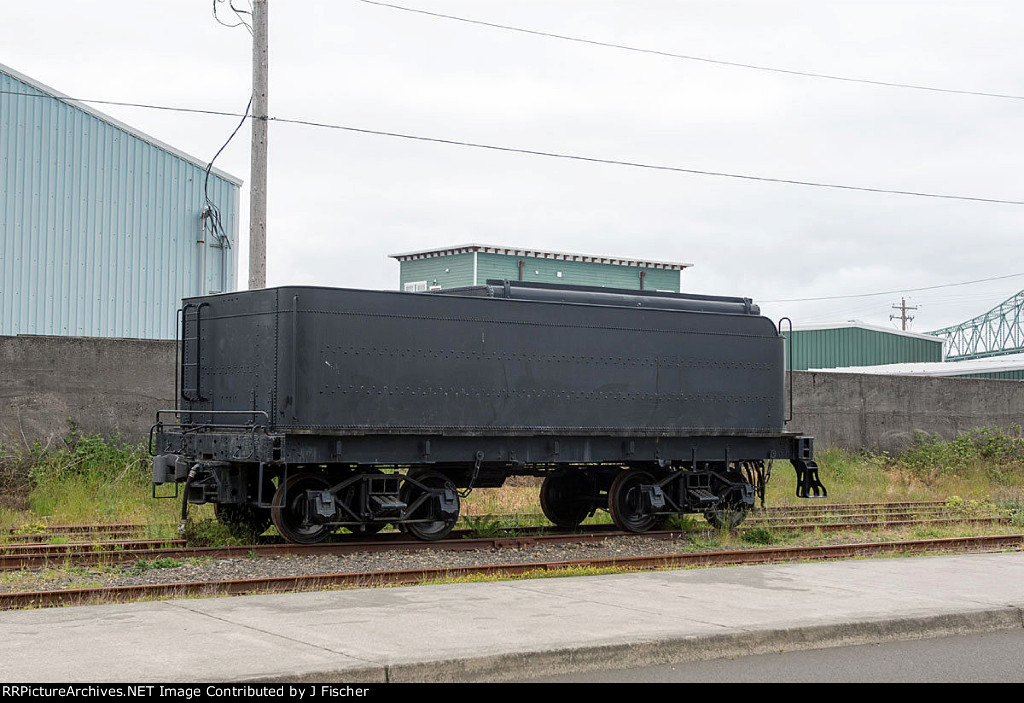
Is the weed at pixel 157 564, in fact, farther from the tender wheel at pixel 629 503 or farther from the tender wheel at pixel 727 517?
the tender wheel at pixel 727 517

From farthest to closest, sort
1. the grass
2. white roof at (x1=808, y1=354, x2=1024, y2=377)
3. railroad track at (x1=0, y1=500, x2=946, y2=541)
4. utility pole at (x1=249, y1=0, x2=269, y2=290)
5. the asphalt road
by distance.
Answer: white roof at (x1=808, y1=354, x2=1024, y2=377)
utility pole at (x1=249, y1=0, x2=269, y2=290)
the grass
railroad track at (x1=0, y1=500, x2=946, y2=541)
the asphalt road

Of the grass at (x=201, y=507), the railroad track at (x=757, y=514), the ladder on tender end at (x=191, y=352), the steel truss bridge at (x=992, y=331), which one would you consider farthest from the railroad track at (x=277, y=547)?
the steel truss bridge at (x=992, y=331)

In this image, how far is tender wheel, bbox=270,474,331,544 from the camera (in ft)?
42.5

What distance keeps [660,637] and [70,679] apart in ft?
11.8

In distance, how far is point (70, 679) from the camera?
615cm

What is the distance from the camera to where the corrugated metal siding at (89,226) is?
75.0 feet

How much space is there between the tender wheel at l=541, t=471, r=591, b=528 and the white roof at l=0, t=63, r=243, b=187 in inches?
542

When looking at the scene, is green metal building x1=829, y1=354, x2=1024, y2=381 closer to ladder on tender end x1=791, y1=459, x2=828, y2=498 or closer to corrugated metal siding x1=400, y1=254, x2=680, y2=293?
corrugated metal siding x1=400, y1=254, x2=680, y2=293

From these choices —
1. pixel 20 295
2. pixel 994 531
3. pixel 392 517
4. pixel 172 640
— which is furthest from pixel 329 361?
pixel 20 295

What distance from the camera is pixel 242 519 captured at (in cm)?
1395

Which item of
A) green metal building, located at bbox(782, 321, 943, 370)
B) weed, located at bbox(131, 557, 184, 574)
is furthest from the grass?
green metal building, located at bbox(782, 321, 943, 370)

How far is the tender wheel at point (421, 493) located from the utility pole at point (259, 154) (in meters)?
4.48

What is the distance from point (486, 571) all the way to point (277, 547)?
2.50 m
